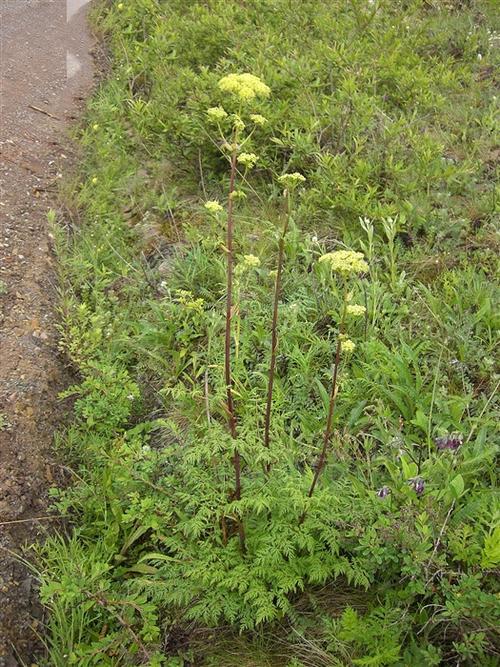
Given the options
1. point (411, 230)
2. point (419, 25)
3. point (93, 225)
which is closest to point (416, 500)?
point (411, 230)

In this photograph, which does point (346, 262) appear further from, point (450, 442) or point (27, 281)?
point (27, 281)

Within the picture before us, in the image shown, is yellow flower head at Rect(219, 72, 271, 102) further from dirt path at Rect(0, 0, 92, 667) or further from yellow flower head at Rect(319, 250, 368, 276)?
dirt path at Rect(0, 0, 92, 667)

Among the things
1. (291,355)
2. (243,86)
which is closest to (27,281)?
(291,355)

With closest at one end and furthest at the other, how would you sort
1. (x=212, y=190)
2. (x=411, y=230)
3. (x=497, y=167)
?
(x=411, y=230)
(x=497, y=167)
(x=212, y=190)

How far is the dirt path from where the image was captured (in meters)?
2.81

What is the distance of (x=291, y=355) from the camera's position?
129 inches

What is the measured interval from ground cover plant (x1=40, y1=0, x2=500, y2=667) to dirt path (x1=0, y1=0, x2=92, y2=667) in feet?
0.48

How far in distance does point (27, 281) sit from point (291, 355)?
205 centimetres

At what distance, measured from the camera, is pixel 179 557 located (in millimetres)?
2619

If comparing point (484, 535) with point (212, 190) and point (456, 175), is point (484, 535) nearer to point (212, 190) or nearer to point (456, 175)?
point (456, 175)

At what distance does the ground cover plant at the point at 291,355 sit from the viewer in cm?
235

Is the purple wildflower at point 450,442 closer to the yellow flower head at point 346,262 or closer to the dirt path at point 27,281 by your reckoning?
the yellow flower head at point 346,262

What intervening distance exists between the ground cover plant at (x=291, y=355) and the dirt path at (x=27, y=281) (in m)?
0.15

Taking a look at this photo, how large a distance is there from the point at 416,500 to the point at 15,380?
2.32 metres
